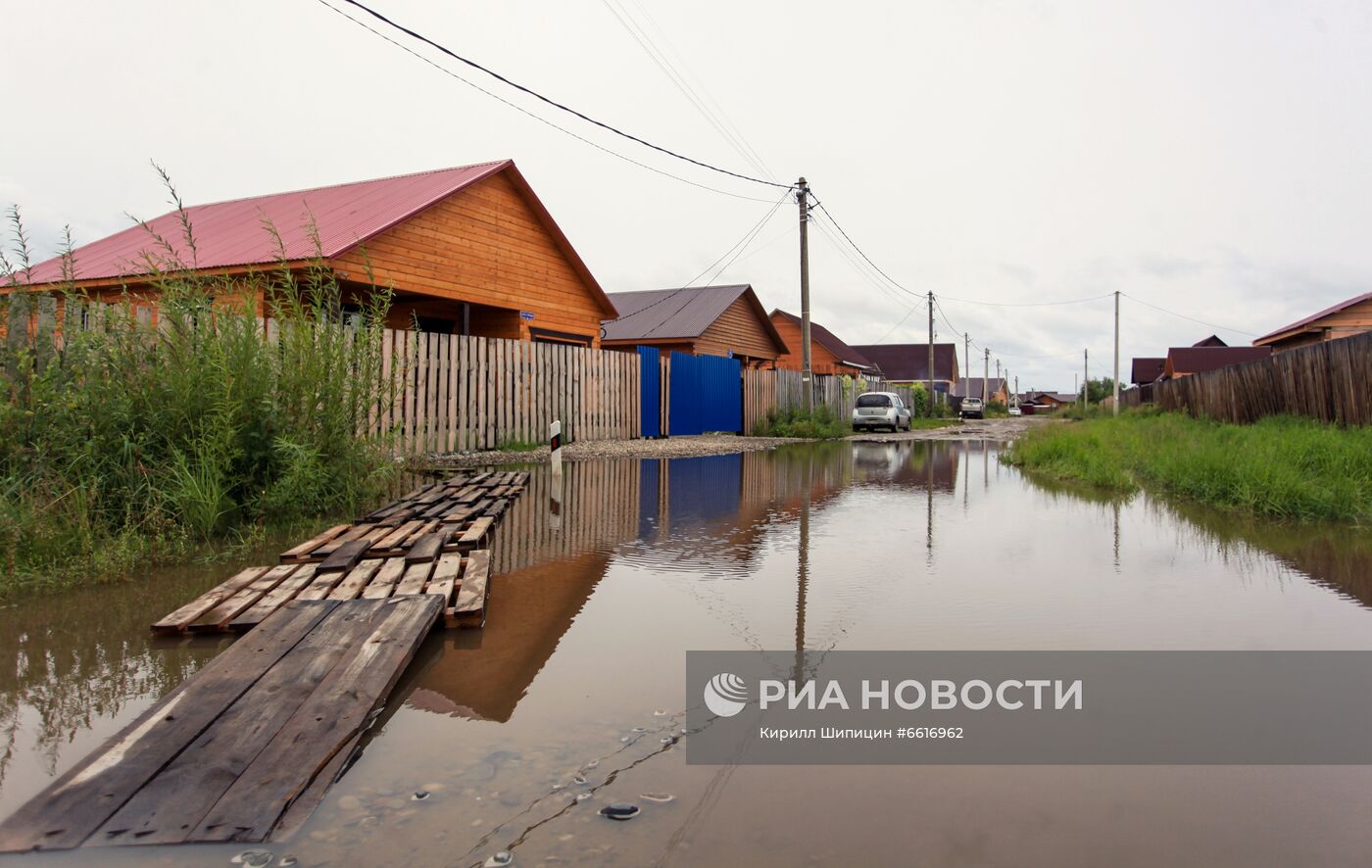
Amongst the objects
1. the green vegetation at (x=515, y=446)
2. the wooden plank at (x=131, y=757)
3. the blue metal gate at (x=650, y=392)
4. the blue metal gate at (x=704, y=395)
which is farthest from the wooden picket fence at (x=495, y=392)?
the wooden plank at (x=131, y=757)

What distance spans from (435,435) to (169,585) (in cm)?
877

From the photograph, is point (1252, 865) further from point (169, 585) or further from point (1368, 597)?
point (169, 585)

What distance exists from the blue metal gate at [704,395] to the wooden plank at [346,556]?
15.7 metres

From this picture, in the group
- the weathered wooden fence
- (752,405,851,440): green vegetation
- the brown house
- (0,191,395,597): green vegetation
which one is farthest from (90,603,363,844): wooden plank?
(752,405,851,440): green vegetation

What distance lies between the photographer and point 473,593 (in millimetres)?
4586

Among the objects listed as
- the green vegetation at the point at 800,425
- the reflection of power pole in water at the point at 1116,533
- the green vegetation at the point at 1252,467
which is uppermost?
the green vegetation at the point at 800,425

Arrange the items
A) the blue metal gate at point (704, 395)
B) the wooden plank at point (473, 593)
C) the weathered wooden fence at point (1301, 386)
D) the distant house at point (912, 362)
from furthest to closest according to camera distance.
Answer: the distant house at point (912, 362)
the blue metal gate at point (704, 395)
the weathered wooden fence at point (1301, 386)
the wooden plank at point (473, 593)

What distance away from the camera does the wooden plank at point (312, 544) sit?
217 inches

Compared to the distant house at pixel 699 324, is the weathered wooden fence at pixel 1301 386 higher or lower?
lower

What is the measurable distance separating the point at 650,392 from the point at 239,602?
16321mm

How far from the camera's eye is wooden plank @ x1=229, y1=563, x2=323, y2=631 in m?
4.14

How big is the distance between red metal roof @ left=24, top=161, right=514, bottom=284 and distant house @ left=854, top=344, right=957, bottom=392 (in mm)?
56866

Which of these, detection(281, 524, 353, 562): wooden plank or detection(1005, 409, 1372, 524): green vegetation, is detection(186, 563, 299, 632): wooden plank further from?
detection(1005, 409, 1372, 524): green vegetation

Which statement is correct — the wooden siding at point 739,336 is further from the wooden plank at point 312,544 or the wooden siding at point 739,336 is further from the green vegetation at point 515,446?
the wooden plank at point 312,544
